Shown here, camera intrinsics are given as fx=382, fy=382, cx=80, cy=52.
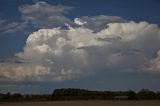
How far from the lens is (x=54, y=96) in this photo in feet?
504

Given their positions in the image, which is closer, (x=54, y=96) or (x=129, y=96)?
(x=129, y=96)

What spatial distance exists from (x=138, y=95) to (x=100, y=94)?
51.5ft

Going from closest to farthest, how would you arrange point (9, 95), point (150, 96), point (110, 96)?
point (150, 96)
point (110, 96)
point (9, 95)

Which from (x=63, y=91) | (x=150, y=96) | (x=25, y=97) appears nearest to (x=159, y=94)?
(x=150, y=96)

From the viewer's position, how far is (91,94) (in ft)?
490

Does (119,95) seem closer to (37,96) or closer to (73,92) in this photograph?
(73,92)

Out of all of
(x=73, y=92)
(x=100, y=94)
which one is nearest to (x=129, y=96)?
(x=100, y=94)

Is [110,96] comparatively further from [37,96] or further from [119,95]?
[37,96]

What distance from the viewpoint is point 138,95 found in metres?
144

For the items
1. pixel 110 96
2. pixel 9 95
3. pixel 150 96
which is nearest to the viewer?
pixel 150 96

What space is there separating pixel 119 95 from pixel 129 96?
11.1 metres

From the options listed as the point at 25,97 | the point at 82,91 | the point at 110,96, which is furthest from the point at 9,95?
the point at 110,96

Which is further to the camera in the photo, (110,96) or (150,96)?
(110,96)

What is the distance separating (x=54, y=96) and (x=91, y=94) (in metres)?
15.4
